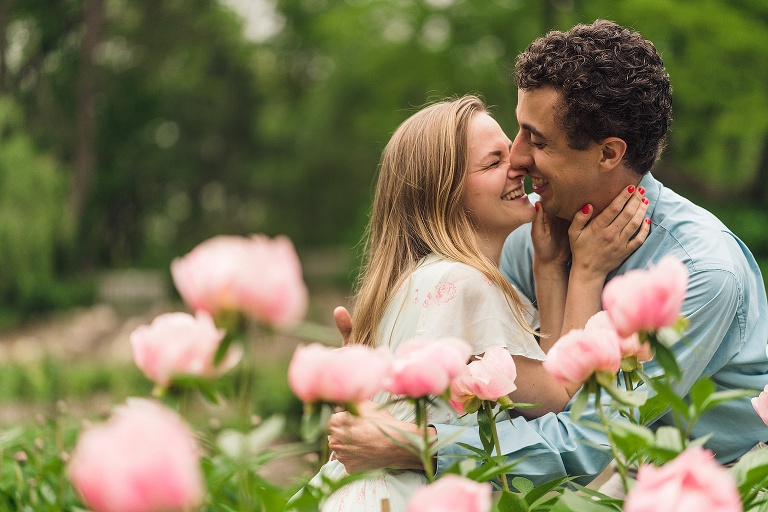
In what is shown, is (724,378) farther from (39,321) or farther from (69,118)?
(69,118)

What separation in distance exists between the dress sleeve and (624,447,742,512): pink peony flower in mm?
1345

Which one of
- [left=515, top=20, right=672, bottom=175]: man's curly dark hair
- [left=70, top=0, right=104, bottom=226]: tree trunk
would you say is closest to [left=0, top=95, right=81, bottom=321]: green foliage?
[left=70, top=0, right=104, bottom=226]: tree trunk

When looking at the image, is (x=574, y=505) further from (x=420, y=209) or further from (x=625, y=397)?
(x=420, y=209)

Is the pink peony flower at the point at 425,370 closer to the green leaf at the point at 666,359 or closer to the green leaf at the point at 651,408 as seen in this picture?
the green leaf at the point at 666,359

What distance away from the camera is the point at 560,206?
2.83 metres

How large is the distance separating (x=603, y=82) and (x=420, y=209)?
2.24 ft

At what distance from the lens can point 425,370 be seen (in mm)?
1282

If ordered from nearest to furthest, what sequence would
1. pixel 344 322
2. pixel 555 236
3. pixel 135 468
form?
pixel 135 468, pixel 344 322, pixel 555 236

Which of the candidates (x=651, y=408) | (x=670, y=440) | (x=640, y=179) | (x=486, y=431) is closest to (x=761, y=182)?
(x=640, y=179)

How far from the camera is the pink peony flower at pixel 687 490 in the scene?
0.94 meters

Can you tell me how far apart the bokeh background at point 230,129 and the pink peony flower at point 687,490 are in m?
6.00

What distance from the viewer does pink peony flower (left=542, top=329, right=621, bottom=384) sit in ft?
4.44

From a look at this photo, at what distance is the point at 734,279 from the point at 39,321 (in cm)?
1572

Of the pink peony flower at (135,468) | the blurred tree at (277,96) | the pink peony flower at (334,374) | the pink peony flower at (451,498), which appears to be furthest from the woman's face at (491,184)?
the blurred tree at (277,96)
